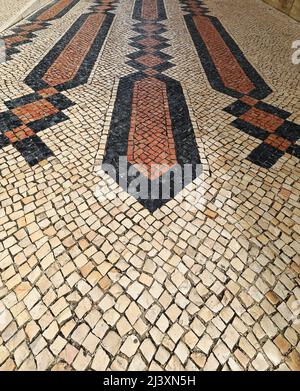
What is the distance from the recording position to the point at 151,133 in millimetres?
5512

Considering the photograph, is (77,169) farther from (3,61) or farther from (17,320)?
(3,61)

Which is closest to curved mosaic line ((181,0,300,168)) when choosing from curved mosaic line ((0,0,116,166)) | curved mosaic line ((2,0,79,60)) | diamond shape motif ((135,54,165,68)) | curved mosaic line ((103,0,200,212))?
curved mosaic line ((103,0,200,212))

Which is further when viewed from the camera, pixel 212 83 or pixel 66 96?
pixel 212 83

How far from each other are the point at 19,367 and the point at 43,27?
1167 centimetres

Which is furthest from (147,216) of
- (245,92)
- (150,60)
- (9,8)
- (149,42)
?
(9,8)

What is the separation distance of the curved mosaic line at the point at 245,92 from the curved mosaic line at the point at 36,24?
19.5ft

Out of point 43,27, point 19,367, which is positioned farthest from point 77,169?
point 43,27

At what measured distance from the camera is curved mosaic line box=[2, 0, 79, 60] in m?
8.82

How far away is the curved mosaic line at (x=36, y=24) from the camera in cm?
882

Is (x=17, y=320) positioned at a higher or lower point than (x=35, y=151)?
lower

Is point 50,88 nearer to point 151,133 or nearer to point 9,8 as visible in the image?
point 151,133

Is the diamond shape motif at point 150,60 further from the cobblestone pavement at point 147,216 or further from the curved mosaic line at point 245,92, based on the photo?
the curved mosaic line at point 245,92

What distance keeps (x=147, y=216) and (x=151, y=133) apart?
2.21m

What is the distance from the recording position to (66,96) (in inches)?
255
